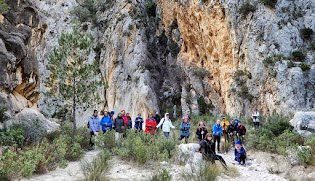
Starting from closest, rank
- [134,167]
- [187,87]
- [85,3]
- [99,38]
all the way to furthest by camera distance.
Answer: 1. [134,167]
2. [187,87]
3. [99,38]
4. [85,3]

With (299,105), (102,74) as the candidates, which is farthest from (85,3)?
(299,105)

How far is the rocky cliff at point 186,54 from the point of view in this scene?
1326 cm

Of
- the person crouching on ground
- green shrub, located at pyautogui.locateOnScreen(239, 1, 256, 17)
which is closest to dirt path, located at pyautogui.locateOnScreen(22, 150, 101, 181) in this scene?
the person crouching on ground

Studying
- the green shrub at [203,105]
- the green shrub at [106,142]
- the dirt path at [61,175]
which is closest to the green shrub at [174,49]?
the green shrub at [203,105]

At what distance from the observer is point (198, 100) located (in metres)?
24.7

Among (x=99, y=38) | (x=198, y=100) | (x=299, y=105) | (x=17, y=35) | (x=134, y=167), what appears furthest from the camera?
(x=99, y=38)

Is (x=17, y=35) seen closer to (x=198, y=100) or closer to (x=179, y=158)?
(x=179, y=158)

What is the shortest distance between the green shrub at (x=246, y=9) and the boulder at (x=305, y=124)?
1200 cm

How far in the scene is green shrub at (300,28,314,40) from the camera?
17797 millimetres

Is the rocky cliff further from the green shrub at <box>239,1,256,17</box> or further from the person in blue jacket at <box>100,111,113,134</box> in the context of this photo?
the person in blue jacket at <box>100,111,113,134</box>

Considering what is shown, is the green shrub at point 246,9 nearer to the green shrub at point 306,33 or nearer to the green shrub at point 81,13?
the green shrub at point 306,33

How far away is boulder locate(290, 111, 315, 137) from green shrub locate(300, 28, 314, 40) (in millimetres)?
9873

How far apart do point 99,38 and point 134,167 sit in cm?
3075

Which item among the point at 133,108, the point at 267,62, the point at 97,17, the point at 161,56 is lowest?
the point at 133,108
